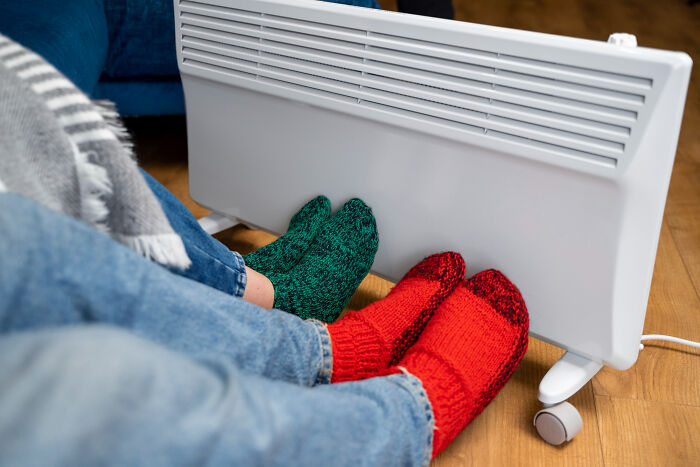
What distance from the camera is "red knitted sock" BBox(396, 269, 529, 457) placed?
2.03 feet

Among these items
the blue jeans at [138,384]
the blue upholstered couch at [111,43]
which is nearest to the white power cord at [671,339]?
the blue jeans at [138,384]

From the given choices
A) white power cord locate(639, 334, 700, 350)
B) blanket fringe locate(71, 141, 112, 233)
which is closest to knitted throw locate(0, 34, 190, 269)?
blanket fringe locate(71, 141, 112, 233)

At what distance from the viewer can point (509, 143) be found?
2.21 ft

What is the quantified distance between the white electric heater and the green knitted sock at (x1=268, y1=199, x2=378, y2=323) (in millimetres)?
28

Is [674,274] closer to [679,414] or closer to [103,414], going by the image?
[679,414]

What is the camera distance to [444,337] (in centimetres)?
69

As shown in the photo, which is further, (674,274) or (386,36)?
(674,274)

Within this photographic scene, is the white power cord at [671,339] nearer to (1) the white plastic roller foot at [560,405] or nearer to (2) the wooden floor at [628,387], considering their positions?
(2) the wooden floor at [628,387]

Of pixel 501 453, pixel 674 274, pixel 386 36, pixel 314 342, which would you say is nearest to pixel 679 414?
pixel 501 453

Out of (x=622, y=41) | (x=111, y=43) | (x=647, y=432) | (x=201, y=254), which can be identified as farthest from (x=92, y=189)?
(x=111, y=43)

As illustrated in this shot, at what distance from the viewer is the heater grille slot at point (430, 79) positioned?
61 centimetres

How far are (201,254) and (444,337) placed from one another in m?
0.29

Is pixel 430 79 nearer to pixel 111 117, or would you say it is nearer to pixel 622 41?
pixel 622 41

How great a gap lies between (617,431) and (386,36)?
553 mm
